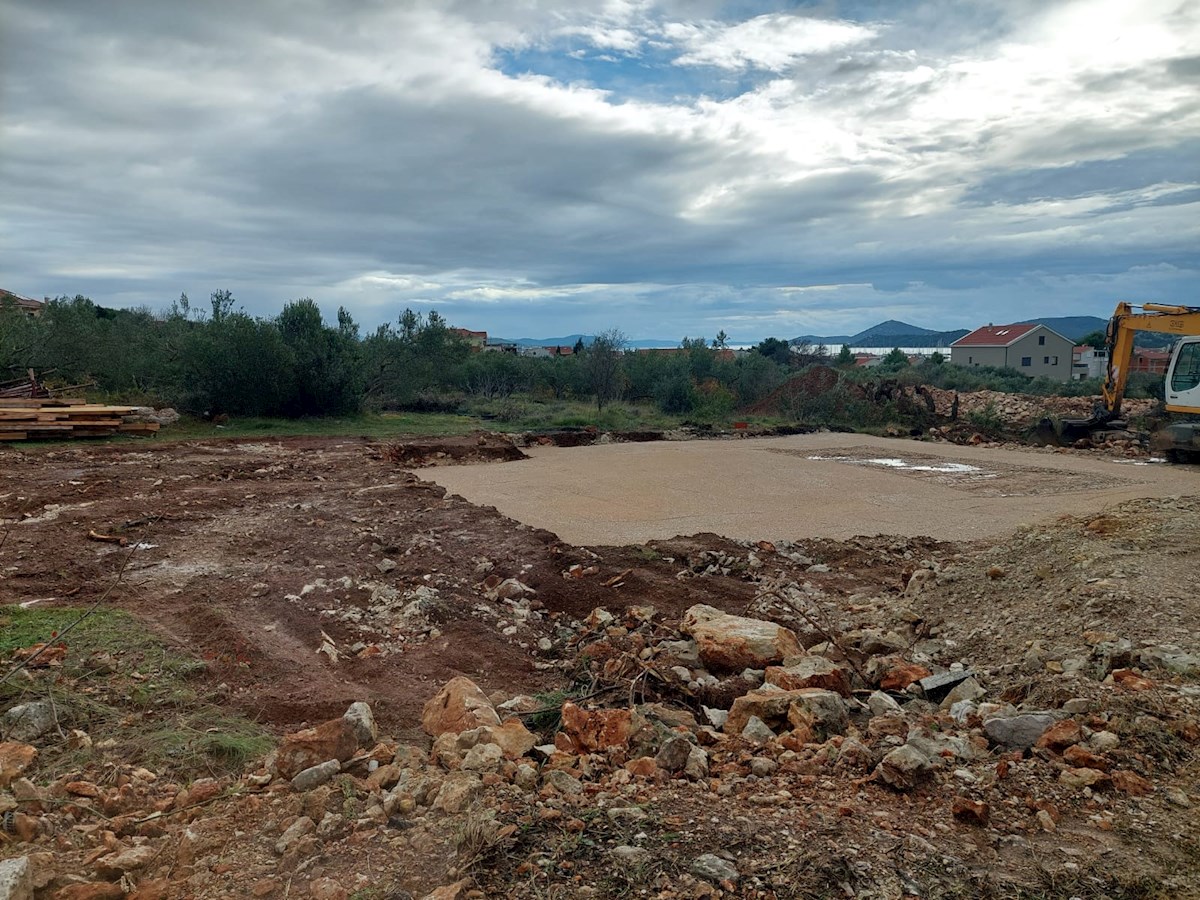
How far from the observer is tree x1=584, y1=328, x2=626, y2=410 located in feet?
97.7

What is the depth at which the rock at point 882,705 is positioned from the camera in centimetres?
438

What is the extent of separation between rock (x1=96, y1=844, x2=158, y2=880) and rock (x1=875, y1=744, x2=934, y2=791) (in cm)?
276

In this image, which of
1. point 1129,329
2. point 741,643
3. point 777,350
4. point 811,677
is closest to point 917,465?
point 1129,329

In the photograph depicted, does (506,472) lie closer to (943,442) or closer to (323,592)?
(323,592)

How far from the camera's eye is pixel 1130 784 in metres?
3.24

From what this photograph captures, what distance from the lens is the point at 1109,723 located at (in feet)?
12.3

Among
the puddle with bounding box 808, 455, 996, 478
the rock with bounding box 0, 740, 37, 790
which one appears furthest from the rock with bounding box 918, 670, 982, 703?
the puddle with bounding box 808, 455, 996, 478

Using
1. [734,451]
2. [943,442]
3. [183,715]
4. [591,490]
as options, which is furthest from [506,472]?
[943,442]

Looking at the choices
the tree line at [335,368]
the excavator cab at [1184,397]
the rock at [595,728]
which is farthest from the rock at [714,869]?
the tree line at [335,368]

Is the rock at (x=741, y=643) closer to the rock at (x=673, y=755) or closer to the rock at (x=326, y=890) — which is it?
the rock at (x=673, y=755)

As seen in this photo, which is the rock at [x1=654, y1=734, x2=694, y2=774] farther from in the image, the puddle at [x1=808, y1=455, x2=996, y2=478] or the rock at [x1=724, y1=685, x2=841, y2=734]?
the puddle at [x1=808, y1=455, x2=996, y2=478]

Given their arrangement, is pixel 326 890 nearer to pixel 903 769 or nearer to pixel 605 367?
pixel 903 769

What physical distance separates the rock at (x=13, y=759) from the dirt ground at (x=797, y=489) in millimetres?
6118

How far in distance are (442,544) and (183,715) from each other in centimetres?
444
